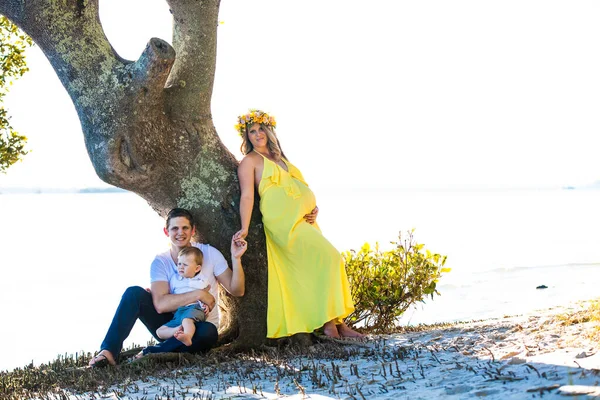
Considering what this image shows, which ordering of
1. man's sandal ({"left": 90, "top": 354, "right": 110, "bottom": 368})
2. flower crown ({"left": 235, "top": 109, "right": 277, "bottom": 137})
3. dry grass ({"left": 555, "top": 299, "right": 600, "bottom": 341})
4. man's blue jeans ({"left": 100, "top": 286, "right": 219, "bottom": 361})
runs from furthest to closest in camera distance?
flower crown ({"left": 235, "top": 109, "right": 277, "bottom": 137}), man's blue jeans ({"left": 100, "top": 286, "right": 219, "bottom": 361}), man's sandal ({"left": 90, "top": 354, "right": 110, "bottom": 368}), dry grass ({"left": 555, "top": 299, "right": 600, "bottom": 341})

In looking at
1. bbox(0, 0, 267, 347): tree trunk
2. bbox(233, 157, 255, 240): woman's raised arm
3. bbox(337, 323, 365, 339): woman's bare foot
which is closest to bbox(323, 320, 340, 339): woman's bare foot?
bbox(337, 323, 365, 339): woman's bare foot

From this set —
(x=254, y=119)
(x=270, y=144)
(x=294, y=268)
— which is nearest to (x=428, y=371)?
(x=294, y=268)

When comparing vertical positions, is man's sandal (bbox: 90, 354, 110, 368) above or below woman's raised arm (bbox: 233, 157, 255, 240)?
below

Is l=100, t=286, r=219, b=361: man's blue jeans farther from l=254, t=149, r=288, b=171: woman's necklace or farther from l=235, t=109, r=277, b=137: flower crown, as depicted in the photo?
l=235, t=109, r=277, b=137: flower crown

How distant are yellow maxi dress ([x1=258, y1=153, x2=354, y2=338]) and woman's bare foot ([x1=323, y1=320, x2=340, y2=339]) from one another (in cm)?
18

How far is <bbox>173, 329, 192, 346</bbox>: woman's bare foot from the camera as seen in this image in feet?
20.9

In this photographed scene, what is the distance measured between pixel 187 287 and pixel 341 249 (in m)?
25.2

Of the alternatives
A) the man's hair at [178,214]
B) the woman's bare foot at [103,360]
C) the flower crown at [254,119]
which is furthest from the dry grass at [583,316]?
the woman's bare foot at [103,360]

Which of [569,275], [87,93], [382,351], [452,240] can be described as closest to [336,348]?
[382,351]

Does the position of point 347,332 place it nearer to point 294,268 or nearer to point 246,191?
point 294,268

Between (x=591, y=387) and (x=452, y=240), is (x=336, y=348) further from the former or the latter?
(x=452, y=240)

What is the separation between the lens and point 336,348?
6289mm

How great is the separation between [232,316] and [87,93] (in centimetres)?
268

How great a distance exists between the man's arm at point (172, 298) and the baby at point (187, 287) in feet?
0.20
